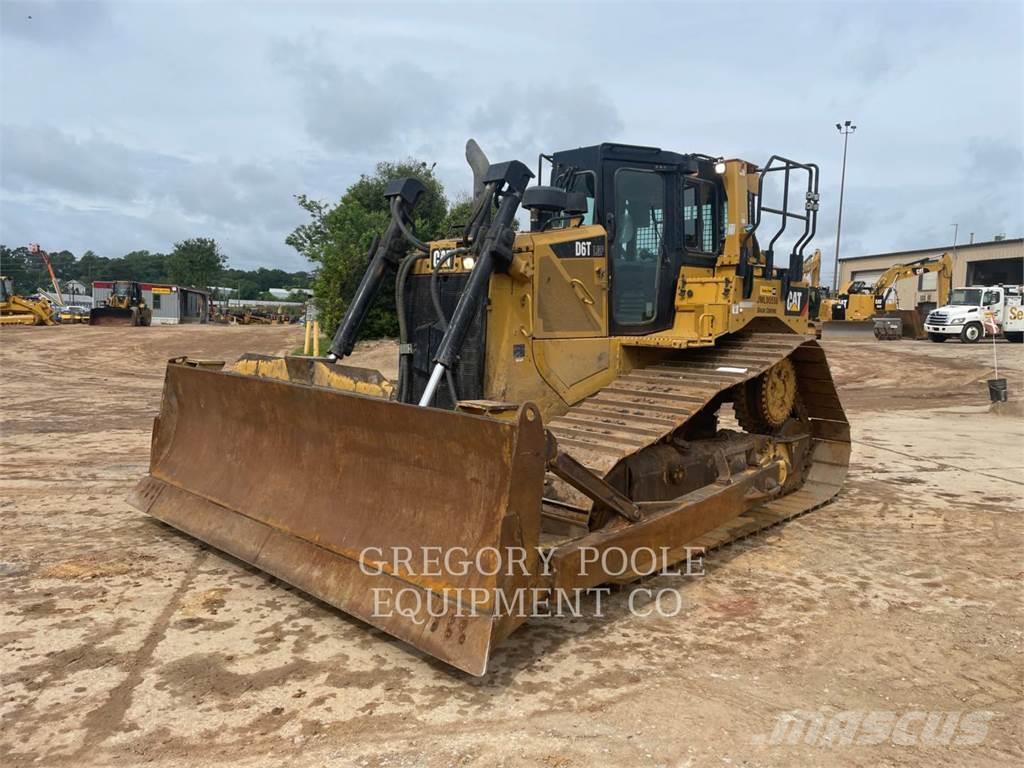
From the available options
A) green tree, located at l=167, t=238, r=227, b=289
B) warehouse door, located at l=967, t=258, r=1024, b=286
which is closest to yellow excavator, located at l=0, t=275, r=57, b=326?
green tree, located at l=167, t=238, r=227, b=289

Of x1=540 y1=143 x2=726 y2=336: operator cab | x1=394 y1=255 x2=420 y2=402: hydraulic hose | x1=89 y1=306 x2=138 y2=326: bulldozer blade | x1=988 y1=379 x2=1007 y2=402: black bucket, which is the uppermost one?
x1=540 y1=143 x2=726 y2=336: operator cab

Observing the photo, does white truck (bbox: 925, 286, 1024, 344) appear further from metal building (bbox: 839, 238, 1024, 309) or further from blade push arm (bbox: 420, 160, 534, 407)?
blade push arm (bbox: 420, 160, 534, 407)

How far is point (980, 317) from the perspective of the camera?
28.1m

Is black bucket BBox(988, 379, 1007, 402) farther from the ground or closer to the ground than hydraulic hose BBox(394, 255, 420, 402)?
closer to the ground

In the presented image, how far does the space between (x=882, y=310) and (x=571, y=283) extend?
30.8 meters

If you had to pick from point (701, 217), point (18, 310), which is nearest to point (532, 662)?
point (701, 217)

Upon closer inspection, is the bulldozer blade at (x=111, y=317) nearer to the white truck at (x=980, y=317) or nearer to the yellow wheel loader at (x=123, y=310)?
the yellow wheel loader at (x=123, y=310)

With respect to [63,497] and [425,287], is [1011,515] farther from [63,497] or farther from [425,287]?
[63,497]

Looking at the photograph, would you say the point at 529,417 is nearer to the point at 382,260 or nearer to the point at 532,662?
the point at 532,662

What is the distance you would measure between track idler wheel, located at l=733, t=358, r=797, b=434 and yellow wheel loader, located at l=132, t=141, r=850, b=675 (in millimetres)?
22

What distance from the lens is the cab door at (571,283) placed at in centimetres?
528

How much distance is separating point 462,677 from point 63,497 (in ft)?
14.9

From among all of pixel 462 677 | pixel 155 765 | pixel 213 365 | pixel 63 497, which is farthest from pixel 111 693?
pixel 63 497

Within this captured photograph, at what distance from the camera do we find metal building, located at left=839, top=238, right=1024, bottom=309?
41.6 meters
